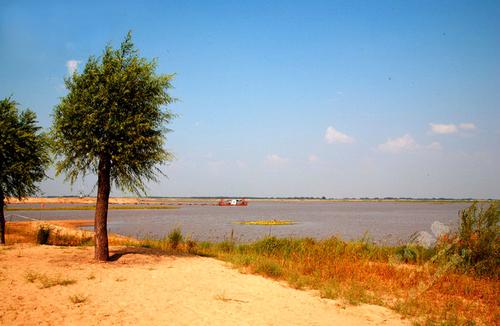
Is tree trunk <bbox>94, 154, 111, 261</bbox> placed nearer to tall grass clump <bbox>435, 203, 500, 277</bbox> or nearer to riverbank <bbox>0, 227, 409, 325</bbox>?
riverbank <bbox>0, 227, 409, 325</bbox>

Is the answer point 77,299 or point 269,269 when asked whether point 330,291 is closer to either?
point 269,269

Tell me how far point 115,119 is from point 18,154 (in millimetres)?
9515

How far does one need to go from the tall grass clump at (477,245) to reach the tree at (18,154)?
22.2 meters

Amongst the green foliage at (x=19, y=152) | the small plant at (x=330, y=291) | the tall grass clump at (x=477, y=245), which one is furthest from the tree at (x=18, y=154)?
the tall grass clump at (x=477, y=245)

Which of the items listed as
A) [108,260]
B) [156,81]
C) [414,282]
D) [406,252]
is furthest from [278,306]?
[406,252]

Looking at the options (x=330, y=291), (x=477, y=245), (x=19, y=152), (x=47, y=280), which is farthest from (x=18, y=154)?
(x=477, y=245)

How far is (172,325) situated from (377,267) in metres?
10.8

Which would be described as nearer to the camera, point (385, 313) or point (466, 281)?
point (385, 313)

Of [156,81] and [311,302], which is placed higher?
[156,81]

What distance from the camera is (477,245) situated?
16.1m

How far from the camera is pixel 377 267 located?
53.0ft

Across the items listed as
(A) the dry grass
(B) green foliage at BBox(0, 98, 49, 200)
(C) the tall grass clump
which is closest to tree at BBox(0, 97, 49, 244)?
(B) green foliage at BBox(0, 98, 49, 200)

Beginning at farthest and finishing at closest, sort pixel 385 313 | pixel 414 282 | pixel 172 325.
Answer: pixel 414 282 < pixel 385 313 < pixel 172 325

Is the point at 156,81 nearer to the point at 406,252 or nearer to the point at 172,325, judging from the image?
the point at 172,325
